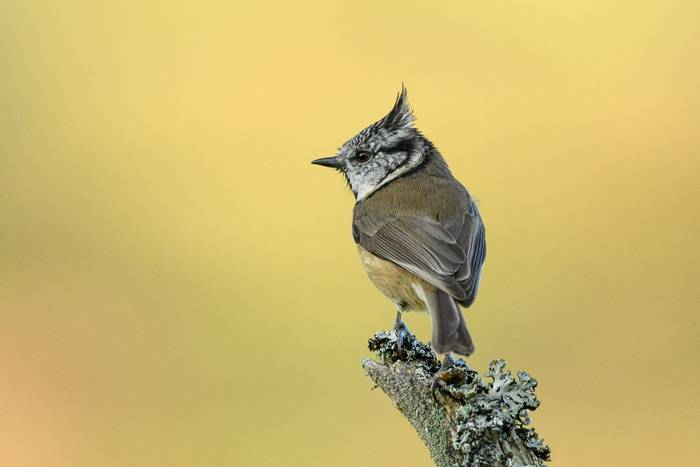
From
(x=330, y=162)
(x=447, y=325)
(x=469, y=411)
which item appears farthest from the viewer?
(x=330, y=162)

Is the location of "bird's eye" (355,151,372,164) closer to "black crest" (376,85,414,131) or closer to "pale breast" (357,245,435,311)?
"black crest" (376,85,414,131)

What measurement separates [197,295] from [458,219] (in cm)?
284

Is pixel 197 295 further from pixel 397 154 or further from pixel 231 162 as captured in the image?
pixel 397 154

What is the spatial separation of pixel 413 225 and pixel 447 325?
938 mm

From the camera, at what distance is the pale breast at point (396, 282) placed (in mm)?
4242

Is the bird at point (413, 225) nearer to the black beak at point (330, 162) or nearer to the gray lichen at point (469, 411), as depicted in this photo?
the black beak at point (330, 162)

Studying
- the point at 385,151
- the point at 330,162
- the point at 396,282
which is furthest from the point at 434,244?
the point at 330,162

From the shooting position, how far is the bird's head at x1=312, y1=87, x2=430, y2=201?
5.23 meters

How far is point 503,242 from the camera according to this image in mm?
6730

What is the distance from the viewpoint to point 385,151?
528 centimetres

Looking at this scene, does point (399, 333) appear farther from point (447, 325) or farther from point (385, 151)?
point (385, 151)

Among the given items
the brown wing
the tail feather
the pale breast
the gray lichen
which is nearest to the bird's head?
the brown wing

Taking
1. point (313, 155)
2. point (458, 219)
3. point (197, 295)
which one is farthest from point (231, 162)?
point (458, 219)

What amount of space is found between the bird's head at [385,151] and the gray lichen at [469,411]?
6.48ft
